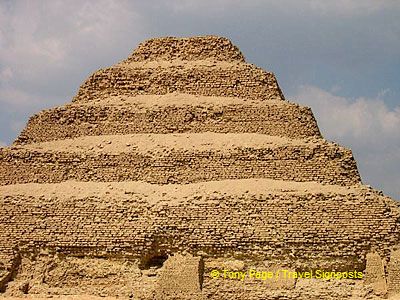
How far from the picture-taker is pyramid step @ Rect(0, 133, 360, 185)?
856 inches

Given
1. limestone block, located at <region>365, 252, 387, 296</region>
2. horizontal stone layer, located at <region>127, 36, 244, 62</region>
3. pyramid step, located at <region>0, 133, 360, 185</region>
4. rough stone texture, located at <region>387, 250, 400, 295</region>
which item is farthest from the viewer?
horizontal stone layer, located at <region>127, 36, 244, 62</region>

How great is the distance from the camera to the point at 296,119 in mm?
23266

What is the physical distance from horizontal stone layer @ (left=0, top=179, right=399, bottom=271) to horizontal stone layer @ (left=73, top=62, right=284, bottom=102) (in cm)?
472

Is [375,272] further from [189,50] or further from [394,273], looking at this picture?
[189,50]

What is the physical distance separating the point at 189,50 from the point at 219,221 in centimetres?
914

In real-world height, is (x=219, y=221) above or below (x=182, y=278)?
above

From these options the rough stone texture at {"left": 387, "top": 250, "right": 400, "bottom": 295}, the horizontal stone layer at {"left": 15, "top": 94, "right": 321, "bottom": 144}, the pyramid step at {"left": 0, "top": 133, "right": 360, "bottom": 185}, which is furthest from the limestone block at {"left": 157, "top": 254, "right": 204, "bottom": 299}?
the rough stone texture at {"left": 387, "top": 250, "right": 400, "bottom": 295}

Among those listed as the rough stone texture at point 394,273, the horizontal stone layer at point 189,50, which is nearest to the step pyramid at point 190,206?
the rough stone texture at point 394,273

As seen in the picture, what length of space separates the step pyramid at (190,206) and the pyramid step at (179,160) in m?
0.04

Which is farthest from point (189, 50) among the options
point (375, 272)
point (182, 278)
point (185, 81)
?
point (375, 272)

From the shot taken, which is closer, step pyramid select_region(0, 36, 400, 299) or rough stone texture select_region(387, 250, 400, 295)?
rough stone texture select_region(387, 250, 400, 295)

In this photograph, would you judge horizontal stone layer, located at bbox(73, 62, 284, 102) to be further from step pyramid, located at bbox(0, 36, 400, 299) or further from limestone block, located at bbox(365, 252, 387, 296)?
limestone block, located at bbox(365, 252, 387, 296)

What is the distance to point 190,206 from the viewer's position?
67.1 feet

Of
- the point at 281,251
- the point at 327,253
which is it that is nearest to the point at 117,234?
the point at 281,251
